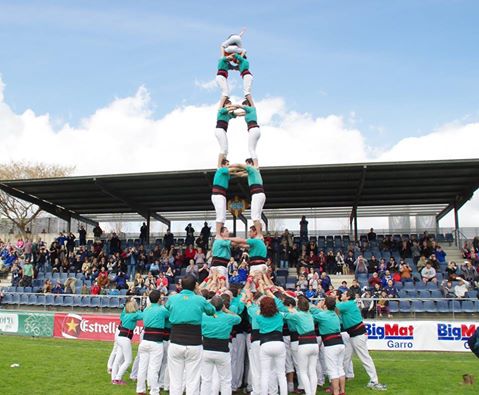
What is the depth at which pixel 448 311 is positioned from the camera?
17.4 m

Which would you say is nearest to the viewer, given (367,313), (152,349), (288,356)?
(152,349)

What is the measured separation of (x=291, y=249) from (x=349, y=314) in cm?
1486

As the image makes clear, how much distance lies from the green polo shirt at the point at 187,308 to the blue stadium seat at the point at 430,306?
38.7 ft

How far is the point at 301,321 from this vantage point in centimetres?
922

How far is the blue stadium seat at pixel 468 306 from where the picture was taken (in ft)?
56.3

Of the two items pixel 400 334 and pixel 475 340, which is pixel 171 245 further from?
pixel 475 340

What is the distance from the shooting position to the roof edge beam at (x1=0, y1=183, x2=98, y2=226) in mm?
27420

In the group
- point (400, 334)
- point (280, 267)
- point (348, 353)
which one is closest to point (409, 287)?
point (400, 334)

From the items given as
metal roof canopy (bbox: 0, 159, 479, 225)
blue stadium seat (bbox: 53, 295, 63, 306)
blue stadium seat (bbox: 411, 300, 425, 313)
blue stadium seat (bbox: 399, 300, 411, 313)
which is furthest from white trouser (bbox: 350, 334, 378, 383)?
blue stadium seat (bbox: 53, 295, 63, 306)

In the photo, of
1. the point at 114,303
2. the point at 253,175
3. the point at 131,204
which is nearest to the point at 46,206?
the point at 131,204

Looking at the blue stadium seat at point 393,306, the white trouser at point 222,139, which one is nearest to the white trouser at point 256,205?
the white trouser at point 222,139

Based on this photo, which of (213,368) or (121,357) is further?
(121,357)

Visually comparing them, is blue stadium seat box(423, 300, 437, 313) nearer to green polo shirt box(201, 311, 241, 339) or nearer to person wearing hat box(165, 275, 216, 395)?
green polo shirt box(201, 311, 241, 339)

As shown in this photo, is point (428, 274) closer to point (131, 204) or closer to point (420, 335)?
point (420, 335)
